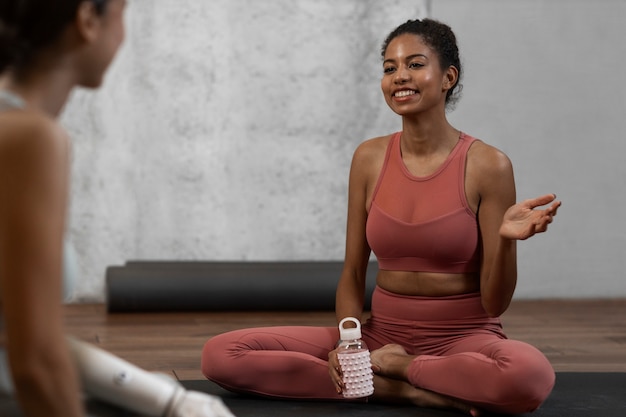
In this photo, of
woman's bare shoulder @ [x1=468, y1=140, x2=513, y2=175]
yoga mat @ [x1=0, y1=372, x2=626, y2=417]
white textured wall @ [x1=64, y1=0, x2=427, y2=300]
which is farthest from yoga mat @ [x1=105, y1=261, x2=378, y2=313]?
woman's bare shoulder @ [x1=468, y1=140, x2=513, y2=175]

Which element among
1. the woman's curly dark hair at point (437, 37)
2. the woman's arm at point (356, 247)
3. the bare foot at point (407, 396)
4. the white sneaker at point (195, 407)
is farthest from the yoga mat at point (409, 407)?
the white sneaker at point (195, 407)

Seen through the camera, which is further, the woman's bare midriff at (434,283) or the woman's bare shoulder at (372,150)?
the woman's bare shoulder at (372,150)

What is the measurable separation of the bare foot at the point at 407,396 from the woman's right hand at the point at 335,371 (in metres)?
0.15

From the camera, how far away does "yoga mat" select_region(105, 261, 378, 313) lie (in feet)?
14.6

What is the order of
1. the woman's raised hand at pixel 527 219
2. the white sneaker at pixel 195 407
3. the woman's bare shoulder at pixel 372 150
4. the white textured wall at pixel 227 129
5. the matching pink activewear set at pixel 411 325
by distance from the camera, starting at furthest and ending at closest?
the white textured wall at pixel 227 129 → the woman's bare shoulder at pixel 372 150 → the matching pink activewear set at pixel 411 325 → the woman's raised hand at pixel 527 219 → the white sneaker at pixel 195 407

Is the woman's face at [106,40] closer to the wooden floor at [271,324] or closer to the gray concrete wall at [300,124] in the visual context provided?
the wooden floor at [271,324]

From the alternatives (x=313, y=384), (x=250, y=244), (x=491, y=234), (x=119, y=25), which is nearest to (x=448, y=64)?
(x=491, y=234)

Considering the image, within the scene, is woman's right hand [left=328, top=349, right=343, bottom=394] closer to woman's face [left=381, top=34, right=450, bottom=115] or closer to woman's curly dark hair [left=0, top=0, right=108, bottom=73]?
woman's face [left=381, top=34, right=450, bottom=115]

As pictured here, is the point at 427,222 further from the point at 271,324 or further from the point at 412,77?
the point at 271,324

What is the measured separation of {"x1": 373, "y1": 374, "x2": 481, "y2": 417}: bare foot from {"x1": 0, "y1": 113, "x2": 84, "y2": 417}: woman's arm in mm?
1589

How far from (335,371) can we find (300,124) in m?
2.65

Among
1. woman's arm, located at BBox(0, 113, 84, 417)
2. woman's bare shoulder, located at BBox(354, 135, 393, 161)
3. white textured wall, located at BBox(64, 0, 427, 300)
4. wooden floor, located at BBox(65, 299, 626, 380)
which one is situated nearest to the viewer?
woman's arm, located at BBox(0, 113, 84, 417)

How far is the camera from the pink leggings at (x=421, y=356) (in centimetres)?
240

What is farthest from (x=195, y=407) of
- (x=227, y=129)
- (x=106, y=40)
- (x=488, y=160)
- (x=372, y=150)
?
(x=227, y=129)
